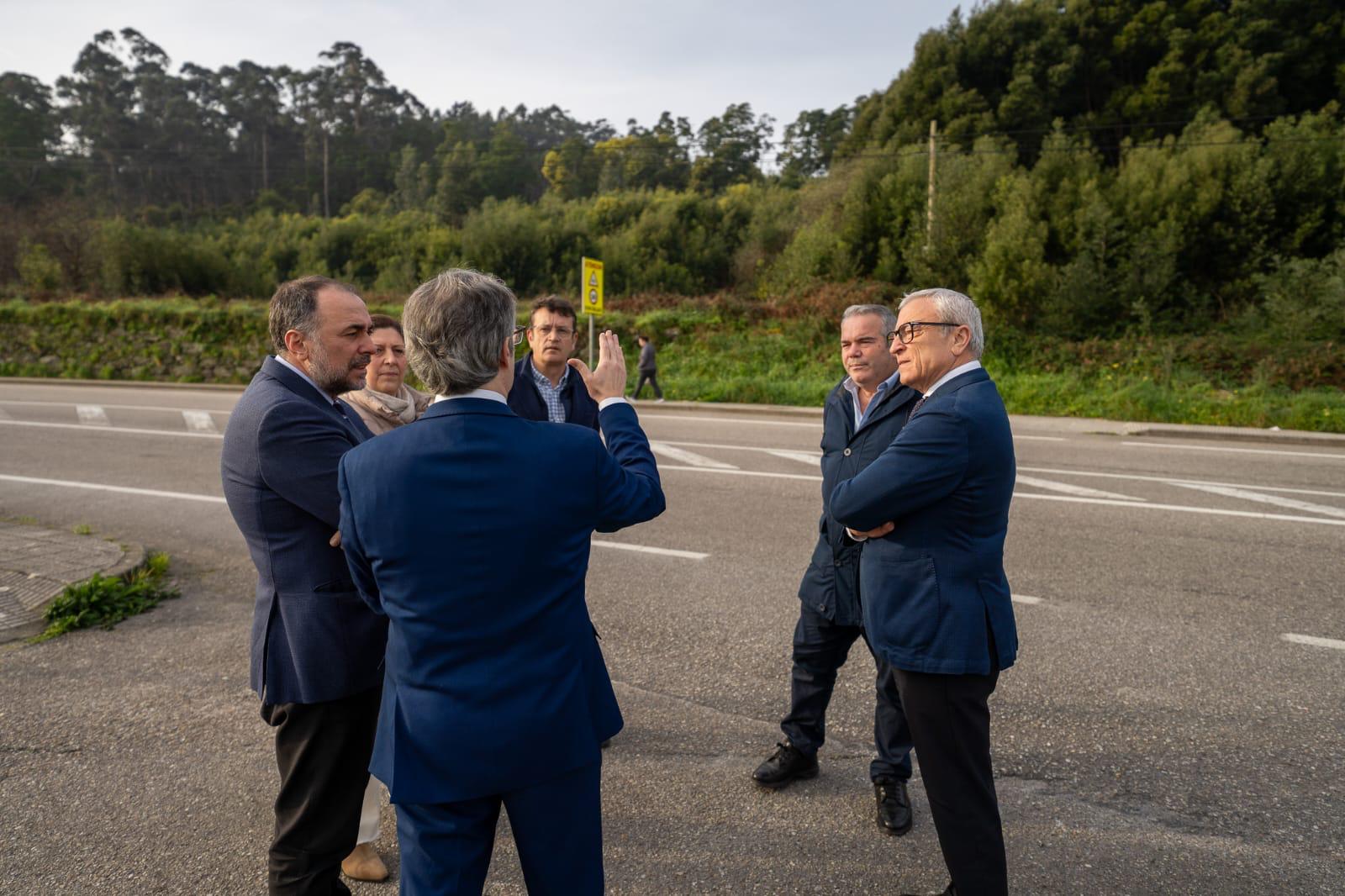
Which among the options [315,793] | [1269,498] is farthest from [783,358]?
[315,793]

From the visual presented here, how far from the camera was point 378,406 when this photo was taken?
3.57 m

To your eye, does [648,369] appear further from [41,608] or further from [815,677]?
[815,677]

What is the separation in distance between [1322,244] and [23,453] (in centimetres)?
2963

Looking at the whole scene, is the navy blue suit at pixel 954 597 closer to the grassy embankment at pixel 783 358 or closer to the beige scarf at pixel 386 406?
the beige scarf at pixel 386 406

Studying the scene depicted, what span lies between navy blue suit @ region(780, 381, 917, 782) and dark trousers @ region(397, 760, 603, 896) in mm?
1609

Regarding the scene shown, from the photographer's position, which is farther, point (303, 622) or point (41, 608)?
point (41, 608)

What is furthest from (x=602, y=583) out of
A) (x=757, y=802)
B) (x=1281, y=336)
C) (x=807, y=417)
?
(x=1281, y=336)

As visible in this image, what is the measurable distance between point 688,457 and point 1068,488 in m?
4.82

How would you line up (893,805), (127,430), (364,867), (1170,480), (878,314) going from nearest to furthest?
(364,867)
(893,805)
(878,314)
(1170,480)
(127,430)

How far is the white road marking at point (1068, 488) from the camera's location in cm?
896

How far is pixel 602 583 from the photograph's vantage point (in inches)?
246

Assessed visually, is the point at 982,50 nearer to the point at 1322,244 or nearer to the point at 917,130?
the point at 917,130

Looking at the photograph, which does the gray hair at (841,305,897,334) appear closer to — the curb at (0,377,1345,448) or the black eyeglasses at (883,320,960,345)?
the black eyeglasses at (883,320,960,345)

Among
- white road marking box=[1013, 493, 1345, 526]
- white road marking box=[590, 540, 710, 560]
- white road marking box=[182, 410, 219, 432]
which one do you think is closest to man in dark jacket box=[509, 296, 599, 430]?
white road marking box=[590, 540, 710, 560]
